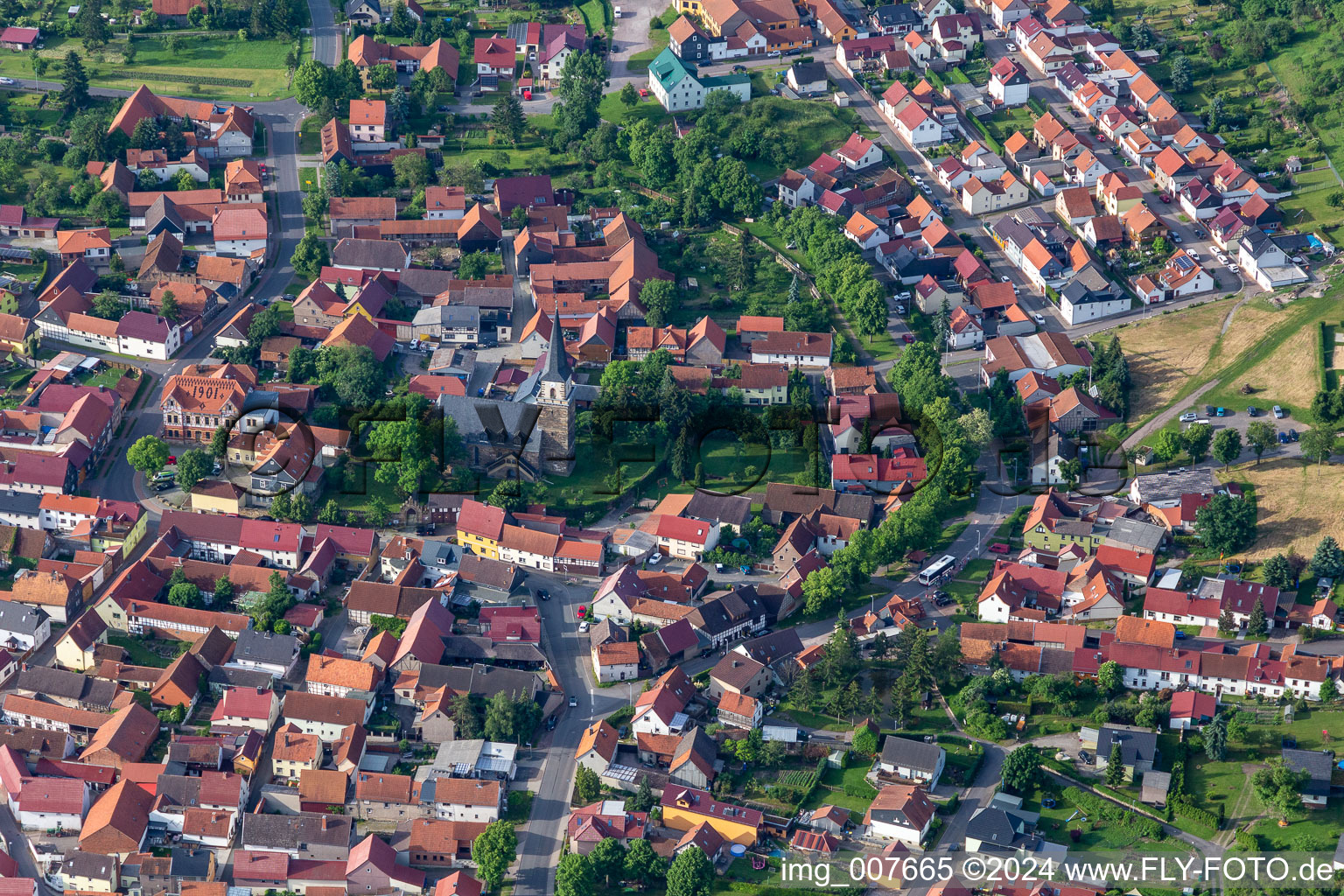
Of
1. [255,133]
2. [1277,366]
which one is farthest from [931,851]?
[255,133]

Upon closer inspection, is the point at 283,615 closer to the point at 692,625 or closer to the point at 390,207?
the point at 692,625

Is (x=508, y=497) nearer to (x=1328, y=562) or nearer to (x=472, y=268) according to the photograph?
(x=472, y=268)

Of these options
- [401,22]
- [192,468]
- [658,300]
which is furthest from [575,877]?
[401,22]

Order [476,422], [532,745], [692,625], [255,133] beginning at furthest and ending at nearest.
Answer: [255,133], [476,422], [692,625], [532,745]

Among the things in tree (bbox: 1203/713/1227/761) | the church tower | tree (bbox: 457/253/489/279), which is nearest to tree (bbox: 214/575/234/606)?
the church tower

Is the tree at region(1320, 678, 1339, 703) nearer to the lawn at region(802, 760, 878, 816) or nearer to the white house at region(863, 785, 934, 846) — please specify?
the white house at region(863, 785, 934, 846)
